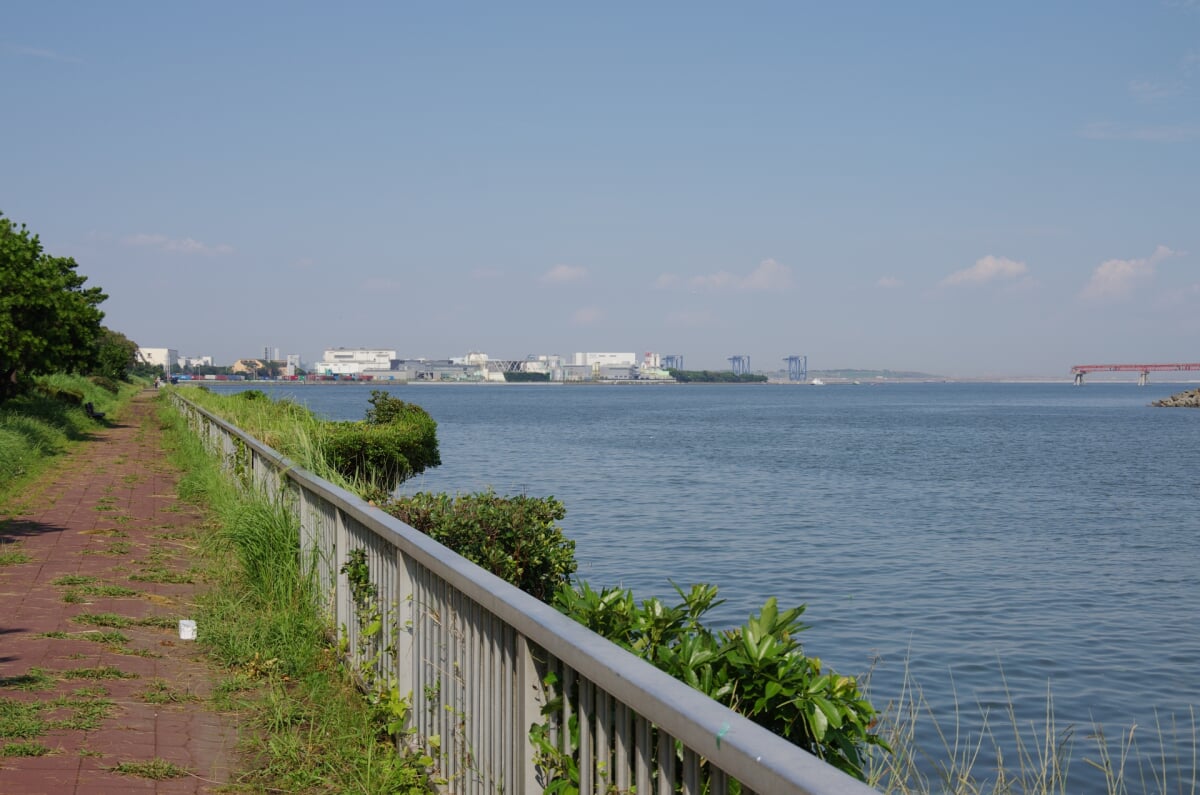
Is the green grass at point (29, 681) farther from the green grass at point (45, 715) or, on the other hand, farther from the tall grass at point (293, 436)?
the tall grass at point (293, 436)

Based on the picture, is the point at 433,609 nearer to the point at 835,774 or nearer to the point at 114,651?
the point at 835,774

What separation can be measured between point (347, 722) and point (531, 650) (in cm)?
267

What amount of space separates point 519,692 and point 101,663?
457 cm

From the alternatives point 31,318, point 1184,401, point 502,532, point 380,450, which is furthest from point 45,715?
point 1184,401

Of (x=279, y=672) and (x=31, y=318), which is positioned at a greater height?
(x=31, y=318)

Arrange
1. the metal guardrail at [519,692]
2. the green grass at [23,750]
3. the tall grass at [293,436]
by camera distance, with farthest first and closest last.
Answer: the tall grass at [293,436] < the green grass at [23,750] < the metal guardrail at [519,692]

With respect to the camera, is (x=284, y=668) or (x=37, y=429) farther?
(x=37, y=429)

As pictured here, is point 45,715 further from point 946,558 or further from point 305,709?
point 946,558

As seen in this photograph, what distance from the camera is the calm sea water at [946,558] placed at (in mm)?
12750

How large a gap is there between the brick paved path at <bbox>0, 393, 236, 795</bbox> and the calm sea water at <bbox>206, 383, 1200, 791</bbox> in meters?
4.36

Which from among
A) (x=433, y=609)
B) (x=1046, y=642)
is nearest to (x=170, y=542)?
(x=433, y=609)

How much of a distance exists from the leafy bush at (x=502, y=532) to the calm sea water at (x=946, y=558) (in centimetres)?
341

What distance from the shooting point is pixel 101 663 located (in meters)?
7.14

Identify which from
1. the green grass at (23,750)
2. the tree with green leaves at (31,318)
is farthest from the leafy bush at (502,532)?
the tree with green leaves at (31,318)
